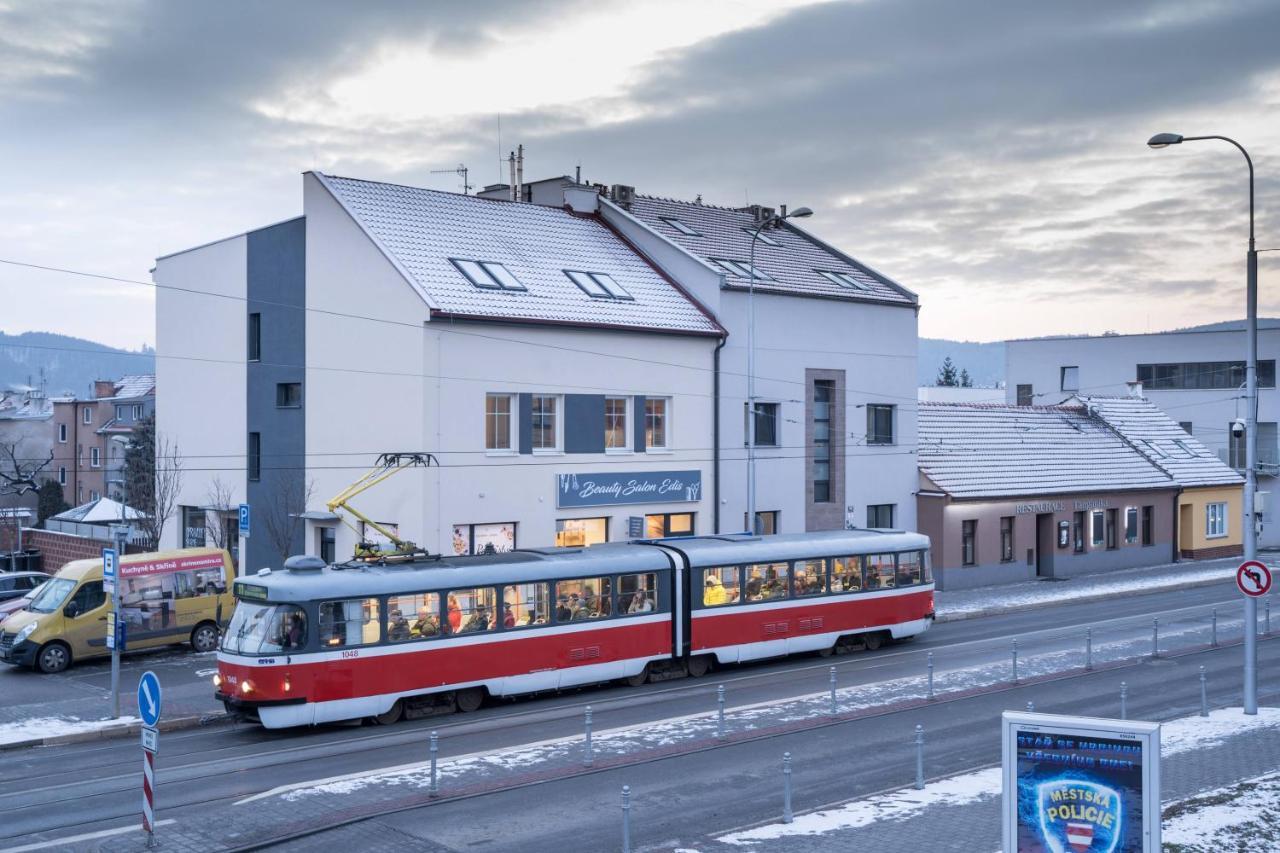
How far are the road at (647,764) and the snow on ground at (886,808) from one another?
68 centimetres

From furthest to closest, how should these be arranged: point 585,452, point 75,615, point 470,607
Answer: point 585,452, point 75,615, point 470,607

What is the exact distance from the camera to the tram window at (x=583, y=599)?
2472cm

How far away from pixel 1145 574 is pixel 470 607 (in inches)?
1315

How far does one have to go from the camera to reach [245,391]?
125 ft

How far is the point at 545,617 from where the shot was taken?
2442cm

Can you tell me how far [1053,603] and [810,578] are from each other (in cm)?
1427

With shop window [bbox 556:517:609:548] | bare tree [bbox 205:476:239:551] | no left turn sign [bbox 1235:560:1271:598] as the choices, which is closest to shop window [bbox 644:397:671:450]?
shop window [bbox 556:517:609:548]

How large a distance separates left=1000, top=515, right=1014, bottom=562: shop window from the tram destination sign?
1356cm

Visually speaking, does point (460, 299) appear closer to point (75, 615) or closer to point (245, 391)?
point (245, 391)

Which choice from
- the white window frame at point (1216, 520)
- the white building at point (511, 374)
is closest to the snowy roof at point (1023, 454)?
the white building at point (511, 374)

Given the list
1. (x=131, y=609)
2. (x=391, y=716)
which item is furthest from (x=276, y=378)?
(x=391, y=716)

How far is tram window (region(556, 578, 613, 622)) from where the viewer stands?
81.1 ft

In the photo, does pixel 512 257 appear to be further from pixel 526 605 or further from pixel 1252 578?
pixel 1252 578

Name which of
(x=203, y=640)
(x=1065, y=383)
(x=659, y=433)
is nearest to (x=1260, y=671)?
(x=659, y=433)
